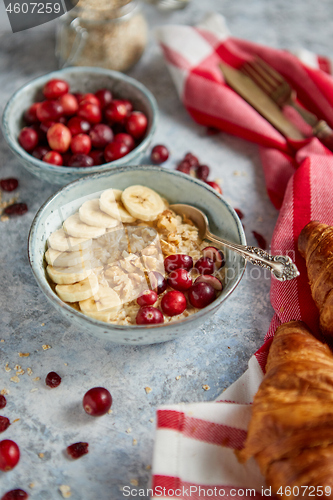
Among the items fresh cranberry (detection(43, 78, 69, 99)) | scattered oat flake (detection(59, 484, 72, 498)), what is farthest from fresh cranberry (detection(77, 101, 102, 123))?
scattered oat flake (detection(59, 484, 72, 498))

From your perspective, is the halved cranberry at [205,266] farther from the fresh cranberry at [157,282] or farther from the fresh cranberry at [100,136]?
the fresh cranberry at [100,136]

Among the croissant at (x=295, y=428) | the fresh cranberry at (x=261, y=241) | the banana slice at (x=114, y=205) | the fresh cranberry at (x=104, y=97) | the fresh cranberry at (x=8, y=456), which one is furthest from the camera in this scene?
the fresh cranberry at (x=104, y=97)

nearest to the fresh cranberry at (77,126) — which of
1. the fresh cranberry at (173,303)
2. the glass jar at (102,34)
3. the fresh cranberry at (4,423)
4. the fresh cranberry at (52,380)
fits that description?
the glass jar at (102,34)

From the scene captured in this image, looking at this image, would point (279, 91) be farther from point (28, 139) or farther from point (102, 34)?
point (28, 139)

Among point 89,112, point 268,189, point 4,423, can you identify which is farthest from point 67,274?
point 268,189

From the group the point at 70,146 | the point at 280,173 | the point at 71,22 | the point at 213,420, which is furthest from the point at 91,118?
the point at 213,420

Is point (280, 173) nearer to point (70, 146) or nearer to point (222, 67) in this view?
point (222, 67)
